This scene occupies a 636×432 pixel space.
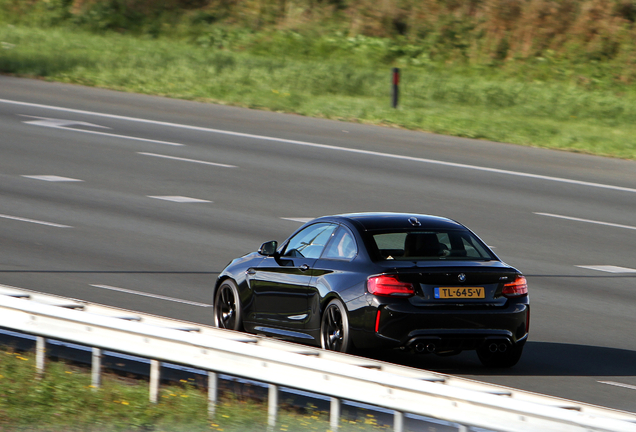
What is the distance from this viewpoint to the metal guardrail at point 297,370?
5758mm

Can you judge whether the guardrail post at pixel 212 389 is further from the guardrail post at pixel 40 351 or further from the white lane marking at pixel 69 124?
the white lane marking at pixel 69 124

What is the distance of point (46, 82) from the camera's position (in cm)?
2908

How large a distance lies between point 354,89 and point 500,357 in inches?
790

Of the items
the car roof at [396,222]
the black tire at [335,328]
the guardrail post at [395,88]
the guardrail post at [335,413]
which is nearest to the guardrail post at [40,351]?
the black tire at [335,328]

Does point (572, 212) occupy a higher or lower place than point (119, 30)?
lower

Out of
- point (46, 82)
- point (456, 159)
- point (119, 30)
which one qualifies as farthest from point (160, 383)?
point (119, 30)

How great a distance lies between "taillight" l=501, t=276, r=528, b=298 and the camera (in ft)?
30.6

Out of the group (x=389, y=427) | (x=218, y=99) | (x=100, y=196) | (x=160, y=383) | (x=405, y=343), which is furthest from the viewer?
(x=218, y=99)

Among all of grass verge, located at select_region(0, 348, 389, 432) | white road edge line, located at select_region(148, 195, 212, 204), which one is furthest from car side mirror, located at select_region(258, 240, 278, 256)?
white road edge line, located at select_region(148, 195, 212, 204)

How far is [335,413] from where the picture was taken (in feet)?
21.7

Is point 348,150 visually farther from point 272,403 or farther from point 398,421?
point 398,421

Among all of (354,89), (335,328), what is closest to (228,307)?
(335,328)

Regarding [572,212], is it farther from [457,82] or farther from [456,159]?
[457,82]

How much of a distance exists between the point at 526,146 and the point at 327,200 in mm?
6989
